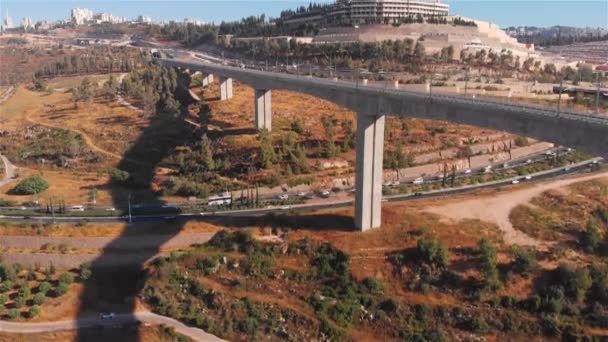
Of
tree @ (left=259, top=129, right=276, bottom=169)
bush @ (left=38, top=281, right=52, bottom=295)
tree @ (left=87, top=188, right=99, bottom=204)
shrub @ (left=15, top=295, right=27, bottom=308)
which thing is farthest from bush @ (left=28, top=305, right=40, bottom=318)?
tree @ (left=259, top=129, right=276, bottom=169)

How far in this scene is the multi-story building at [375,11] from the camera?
5300 inches

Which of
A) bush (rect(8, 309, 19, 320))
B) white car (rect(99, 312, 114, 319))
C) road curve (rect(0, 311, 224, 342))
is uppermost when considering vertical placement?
bush (rect(8, 309, 19, 320))

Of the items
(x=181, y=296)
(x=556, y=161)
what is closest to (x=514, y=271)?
(x=181, y=296)

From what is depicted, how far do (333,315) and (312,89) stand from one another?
78.5 feet

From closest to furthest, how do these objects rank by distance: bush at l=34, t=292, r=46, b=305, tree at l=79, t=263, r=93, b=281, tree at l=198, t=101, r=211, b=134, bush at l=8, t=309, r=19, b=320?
bush at l=8, t=309, r=19, b=320 < bush at l=34, t=292, r=46, b=305 < tree at l=79, t=263, r=93, b=281 < tree at l=198, t=101, r=211, b=134

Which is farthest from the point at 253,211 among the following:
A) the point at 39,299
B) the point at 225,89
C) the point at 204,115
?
the point at 225,89

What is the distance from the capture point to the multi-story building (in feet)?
442

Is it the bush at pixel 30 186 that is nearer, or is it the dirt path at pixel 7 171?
the bush at pixel 30 186

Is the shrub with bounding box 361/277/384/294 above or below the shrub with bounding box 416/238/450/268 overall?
below

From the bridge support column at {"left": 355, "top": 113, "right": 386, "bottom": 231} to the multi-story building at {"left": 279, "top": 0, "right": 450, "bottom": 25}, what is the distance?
3592 inches

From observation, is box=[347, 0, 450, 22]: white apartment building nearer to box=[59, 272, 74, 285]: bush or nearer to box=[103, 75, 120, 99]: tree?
box=[103, 75, 120, 99]: tree

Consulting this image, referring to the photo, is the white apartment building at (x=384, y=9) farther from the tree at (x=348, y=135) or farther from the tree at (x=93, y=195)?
the tree at (x=93, y=195)

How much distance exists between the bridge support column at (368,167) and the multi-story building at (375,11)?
299ft

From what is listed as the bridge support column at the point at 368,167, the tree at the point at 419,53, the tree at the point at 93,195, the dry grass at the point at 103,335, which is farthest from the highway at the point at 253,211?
the tree at the point at 419,53
